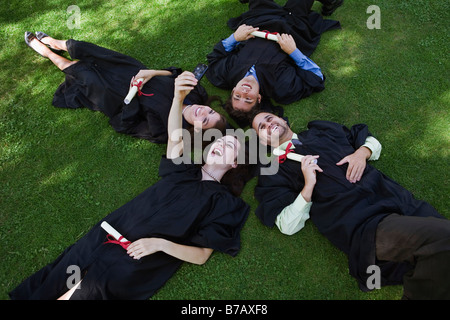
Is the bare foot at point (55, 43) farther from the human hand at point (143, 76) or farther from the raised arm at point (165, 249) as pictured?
the raised arm at point (165, 249)

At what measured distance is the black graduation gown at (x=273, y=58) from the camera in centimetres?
474

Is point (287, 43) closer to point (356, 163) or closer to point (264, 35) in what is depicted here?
point (264, 35)

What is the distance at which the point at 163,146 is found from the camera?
4641mm

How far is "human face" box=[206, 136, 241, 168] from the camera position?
3.88 metres

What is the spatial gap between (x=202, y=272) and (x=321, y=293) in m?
1.38

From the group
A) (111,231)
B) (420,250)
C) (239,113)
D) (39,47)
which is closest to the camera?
(420,250)

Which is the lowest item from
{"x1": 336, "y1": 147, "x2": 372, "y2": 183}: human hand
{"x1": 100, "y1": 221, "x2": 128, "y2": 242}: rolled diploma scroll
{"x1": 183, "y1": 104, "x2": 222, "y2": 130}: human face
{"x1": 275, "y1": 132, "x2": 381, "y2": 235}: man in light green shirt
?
{"x1": 275, "y1": 132, "x2": 381, "y2": 235}: man in light green shirt

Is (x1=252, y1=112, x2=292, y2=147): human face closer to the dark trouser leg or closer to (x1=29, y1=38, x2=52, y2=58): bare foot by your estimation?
the dark trouser leg

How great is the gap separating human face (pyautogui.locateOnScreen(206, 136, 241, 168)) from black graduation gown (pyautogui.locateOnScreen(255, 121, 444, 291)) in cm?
51

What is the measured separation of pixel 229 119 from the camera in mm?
4934

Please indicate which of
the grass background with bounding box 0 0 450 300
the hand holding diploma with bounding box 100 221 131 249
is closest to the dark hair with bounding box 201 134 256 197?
the grass background with bounding box 0 0 450 300

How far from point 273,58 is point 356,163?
2.05 m

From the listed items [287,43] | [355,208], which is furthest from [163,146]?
[355,208]

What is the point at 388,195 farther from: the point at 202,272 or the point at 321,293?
the point at 202,272
